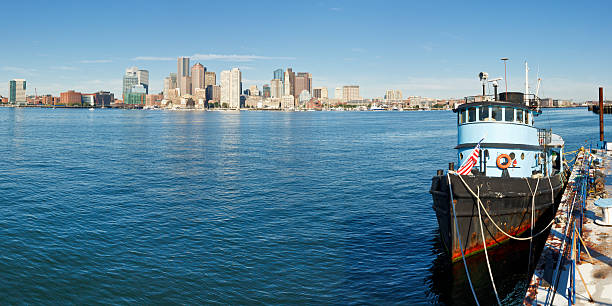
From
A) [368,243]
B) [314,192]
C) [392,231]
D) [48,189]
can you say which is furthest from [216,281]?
[48,189]

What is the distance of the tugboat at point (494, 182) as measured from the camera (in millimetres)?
19609

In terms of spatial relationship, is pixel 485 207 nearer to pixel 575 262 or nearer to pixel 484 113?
pixel 575 262

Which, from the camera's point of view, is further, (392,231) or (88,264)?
(392,231)

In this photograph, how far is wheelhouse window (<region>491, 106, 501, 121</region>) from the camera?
23812 millimetres

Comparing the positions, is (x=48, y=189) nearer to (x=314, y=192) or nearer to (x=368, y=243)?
(x=314, y=192)

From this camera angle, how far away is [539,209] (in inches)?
932

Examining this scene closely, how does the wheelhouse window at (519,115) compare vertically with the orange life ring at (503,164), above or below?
above

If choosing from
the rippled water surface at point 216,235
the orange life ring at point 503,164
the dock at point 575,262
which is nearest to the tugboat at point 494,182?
the orange life ring at point 503,164

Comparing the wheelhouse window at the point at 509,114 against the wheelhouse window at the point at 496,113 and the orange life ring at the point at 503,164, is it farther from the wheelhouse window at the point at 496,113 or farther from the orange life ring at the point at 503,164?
the orange life ring at the point at 503,164

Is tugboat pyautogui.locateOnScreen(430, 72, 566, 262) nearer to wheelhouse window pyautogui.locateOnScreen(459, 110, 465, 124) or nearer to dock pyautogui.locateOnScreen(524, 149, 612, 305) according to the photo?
wheelhouse window pyautogui.locateOnScreen(459, 110, 465, 124)

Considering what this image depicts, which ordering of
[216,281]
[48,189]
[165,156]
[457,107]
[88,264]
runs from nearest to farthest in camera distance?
[216,281], [88,264], [457,107], [48,189], [165,156]

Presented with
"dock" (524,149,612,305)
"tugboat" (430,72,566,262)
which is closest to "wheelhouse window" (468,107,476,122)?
"tugboat" (430,72,566,262)

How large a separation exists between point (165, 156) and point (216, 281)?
46905 mm

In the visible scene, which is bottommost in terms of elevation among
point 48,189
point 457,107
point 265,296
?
point 265,296
